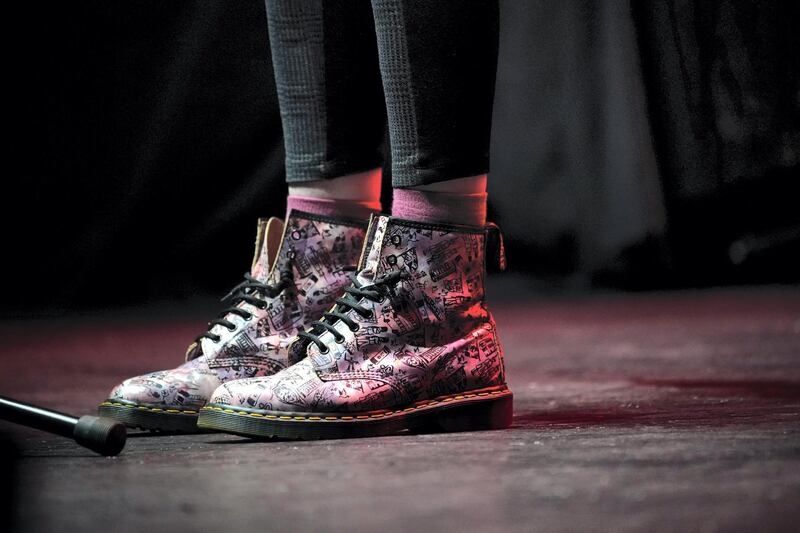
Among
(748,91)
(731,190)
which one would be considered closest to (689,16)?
(748,91)

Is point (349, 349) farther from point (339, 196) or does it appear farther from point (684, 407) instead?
point (684, 407)

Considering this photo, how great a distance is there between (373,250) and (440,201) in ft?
0.25

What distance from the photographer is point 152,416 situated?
0.92 metres

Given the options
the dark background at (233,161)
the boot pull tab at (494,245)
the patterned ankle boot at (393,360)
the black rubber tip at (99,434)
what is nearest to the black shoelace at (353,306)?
the patterned ankle boot at (393,360)

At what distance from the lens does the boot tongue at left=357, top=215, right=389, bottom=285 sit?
2.87 feet

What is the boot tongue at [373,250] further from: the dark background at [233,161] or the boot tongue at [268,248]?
the dark background at [233,161]

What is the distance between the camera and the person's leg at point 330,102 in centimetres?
101

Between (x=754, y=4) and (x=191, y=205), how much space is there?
152 cm

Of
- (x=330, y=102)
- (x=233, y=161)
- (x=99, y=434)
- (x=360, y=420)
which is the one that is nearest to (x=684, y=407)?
(x=360, y=420)

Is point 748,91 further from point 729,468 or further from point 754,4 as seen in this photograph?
point 729,468

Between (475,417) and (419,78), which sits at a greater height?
(419,78)

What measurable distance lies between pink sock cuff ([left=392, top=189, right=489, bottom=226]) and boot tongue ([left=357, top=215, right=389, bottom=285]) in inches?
1.1

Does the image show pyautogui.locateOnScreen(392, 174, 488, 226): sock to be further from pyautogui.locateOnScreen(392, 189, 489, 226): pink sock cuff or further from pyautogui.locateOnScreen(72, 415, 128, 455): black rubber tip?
pyautogui.locateOnScreen(72, 415, 128, 455): black rubber tip

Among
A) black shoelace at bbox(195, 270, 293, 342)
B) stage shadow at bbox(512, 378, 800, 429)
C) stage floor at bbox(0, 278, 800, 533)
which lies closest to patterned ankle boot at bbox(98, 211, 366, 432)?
black shoelace at bbox(195, 270, 293, 342)
